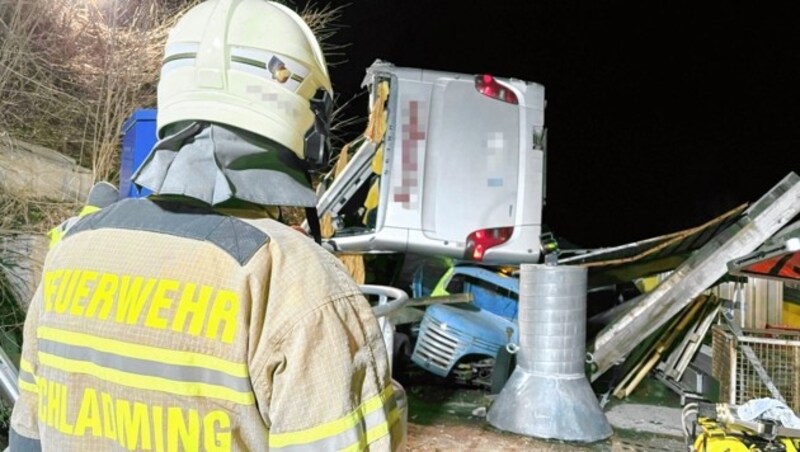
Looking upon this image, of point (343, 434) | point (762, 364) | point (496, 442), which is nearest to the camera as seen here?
point (343, 434)

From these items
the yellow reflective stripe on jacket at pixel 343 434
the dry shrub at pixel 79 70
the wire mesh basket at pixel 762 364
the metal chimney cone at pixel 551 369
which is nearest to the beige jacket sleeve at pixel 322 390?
the yellow reflective stripe on jacket at pixel 343 434

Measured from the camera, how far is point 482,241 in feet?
16.4

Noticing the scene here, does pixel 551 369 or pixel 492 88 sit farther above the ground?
pixel 492 88

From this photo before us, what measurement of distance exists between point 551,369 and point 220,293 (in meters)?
3.58

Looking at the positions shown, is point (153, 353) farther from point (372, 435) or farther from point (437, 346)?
point (437, 346)

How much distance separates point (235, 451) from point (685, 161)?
26.1 metres

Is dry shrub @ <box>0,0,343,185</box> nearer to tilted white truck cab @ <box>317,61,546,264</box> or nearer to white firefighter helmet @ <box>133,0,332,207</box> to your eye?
tilted white truck cab @ <box>317,61,546,264</box>

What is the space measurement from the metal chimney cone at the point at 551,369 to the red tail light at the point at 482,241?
49 cm

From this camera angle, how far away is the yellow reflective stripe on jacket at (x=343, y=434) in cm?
105

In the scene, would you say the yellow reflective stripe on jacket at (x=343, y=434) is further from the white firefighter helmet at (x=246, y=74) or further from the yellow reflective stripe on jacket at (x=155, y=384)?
the white firefighter helmet at (x=246, y=74)

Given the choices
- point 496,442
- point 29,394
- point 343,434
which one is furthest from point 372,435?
point 496,442

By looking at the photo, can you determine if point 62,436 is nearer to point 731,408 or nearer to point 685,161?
point 731,408

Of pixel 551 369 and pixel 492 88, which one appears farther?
pixel 492 88

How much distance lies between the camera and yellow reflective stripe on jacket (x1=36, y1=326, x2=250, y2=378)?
1.09 m
